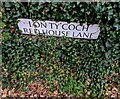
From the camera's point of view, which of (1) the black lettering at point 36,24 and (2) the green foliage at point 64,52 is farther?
(1) the black lettering at point 36,24

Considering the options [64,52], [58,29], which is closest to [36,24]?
[58,29]

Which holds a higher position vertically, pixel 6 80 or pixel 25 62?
pixel 25 62

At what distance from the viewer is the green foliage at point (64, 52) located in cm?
234

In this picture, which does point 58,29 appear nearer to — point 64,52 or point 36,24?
point 36,24

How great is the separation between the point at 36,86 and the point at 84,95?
0.66m

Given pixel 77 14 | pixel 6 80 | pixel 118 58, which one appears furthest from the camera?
pixel 6 80

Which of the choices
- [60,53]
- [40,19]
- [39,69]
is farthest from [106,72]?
[40,19]

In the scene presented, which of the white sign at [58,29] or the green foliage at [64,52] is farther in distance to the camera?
the white sign at [58,29]

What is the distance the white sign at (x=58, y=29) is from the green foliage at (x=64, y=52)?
6 cm

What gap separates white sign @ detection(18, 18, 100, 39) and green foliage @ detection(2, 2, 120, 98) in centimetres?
6

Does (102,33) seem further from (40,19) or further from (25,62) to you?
(25,62)

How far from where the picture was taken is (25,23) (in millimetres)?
2594

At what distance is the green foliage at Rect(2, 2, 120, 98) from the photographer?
2342 mm

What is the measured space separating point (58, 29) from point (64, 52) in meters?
0.38
